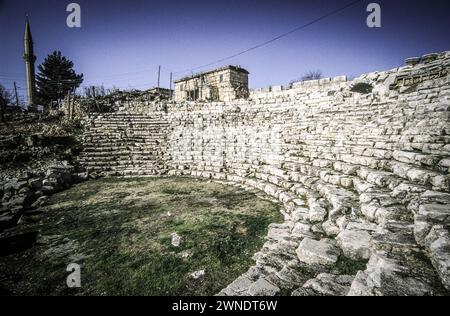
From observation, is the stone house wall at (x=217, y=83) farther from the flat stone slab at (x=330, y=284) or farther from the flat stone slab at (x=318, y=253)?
the flat stone slab at (x=330, y=284)

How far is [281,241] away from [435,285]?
2.21 m

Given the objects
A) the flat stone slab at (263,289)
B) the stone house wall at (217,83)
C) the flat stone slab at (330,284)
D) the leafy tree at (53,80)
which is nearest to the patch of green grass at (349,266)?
the flat stone slab at (330,284)

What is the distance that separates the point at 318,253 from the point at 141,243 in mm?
3295

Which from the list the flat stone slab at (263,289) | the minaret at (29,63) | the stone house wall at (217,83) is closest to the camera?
the flat stone slab at (263,289)

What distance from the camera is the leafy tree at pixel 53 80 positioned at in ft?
100

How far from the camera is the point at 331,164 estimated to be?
6.78 m

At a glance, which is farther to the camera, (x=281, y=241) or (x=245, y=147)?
(x=245, y=147)

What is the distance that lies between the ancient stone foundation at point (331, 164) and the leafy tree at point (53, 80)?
22.0 m

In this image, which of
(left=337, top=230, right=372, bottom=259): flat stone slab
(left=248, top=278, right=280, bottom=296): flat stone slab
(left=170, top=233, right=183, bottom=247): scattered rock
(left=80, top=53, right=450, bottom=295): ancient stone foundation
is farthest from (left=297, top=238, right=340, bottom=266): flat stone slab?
(left=170, top=233, right=183, bottom=247): scattered rock

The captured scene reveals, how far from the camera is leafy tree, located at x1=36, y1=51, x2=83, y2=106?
30625 millimetres

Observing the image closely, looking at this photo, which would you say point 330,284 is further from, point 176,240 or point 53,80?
point 53,80
